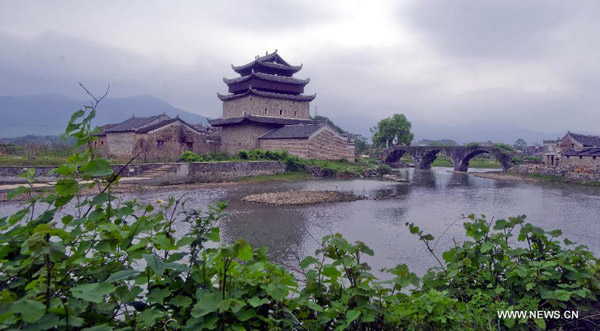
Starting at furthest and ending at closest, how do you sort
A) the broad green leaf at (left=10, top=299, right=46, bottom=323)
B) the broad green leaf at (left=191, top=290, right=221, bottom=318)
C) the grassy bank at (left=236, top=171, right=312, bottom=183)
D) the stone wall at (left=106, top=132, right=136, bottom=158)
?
the stone wall at (left=106, top=132, right=136, bottom=158) < the grassy bank at (left=236, top=171, right=312, bottom=183) < the broad green leaf at (left=191, top=290, right=221, bottom=318) < the broad green leaf at (left=10, top=299, right=46, bottom=323)

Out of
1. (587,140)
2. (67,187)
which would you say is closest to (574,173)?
(587,140)

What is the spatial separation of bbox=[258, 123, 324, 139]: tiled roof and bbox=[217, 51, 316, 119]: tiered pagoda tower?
9.04 feet

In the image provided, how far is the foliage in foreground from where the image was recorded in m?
1.58

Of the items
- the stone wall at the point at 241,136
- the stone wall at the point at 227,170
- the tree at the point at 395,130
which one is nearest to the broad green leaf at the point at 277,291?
the stone wall at the point at 227,170

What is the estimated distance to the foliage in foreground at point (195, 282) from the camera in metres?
1.58

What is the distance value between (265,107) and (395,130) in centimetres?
2561

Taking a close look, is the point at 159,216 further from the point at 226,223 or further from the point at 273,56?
the point at 273,56

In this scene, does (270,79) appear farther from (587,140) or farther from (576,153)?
(587,140)

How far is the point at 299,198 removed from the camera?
50.6ft

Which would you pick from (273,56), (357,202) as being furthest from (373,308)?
(273,56)

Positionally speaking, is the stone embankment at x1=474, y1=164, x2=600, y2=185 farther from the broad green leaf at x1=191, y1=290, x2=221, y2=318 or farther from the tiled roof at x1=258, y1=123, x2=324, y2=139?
the broad green leaf at x1=191, y1=290, x2=221, y2=318

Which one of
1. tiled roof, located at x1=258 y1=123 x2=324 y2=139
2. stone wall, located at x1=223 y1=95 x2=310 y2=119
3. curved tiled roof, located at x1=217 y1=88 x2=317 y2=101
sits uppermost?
curved tiled roof, located at x1=217 y1=88 x2=317 y2=101

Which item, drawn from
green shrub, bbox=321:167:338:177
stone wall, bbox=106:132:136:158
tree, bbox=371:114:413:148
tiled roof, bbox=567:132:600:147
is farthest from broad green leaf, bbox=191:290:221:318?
tree, bbox=371:114:413:148

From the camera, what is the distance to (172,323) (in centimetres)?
179
